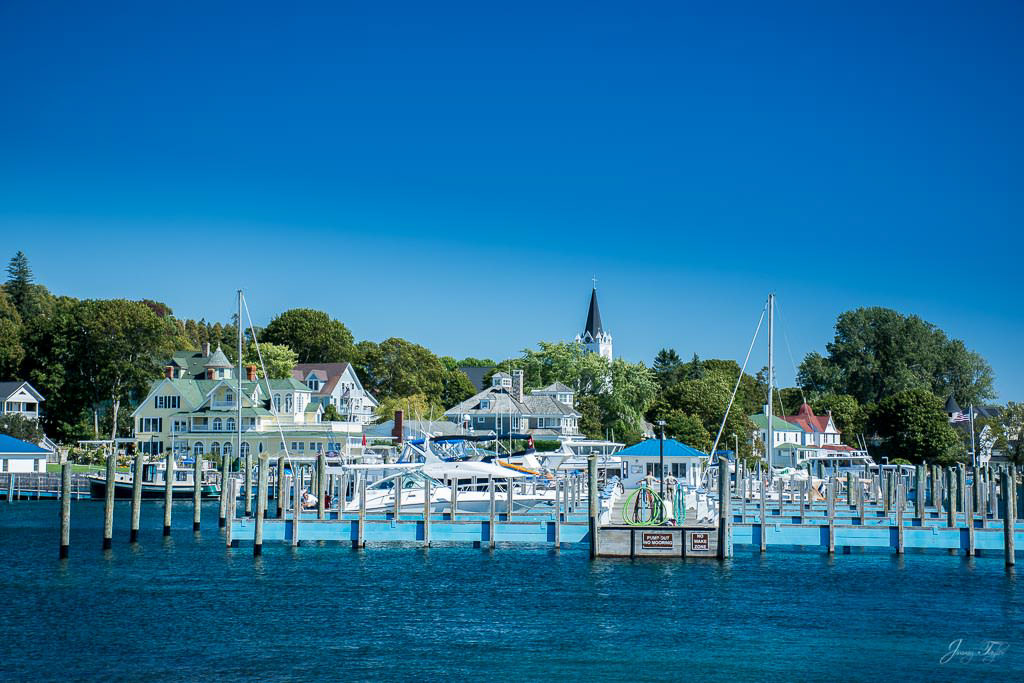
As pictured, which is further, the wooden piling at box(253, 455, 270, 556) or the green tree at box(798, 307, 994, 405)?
the green tree at box(798, 307, 994, 405)

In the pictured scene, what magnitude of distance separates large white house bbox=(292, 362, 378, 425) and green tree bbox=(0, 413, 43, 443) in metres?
32.4

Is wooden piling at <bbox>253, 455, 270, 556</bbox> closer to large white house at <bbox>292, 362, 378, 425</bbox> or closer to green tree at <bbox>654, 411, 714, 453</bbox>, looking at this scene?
green tree at <bbox>654, 411, 714, 453</bbox>

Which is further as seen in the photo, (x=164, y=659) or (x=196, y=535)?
(x=196, y=535)

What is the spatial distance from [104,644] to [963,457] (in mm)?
85665

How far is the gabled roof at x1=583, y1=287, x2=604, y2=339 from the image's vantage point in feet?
589

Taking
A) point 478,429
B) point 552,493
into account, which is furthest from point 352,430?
point 552,493

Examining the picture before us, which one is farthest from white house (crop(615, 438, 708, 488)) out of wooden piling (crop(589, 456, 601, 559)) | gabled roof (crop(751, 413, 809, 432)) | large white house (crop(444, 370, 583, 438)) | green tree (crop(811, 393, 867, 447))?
green tree (crop(811, 393, 867, 447))

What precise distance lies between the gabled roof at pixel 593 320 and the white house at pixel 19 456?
105760 millimetres

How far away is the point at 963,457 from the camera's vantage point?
10050cm

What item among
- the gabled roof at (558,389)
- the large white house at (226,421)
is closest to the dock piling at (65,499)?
the large white house at (226,421)

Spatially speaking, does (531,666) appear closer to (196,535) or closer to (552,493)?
(196,535)

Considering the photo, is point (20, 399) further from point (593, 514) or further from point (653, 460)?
point (593, 514)

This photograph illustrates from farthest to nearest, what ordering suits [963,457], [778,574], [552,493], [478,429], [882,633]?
[478,429], [963,457], [552,493], [778,574], [882,633]

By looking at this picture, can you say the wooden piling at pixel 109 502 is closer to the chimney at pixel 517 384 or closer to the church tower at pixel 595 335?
the chimney at pixel 517 384
